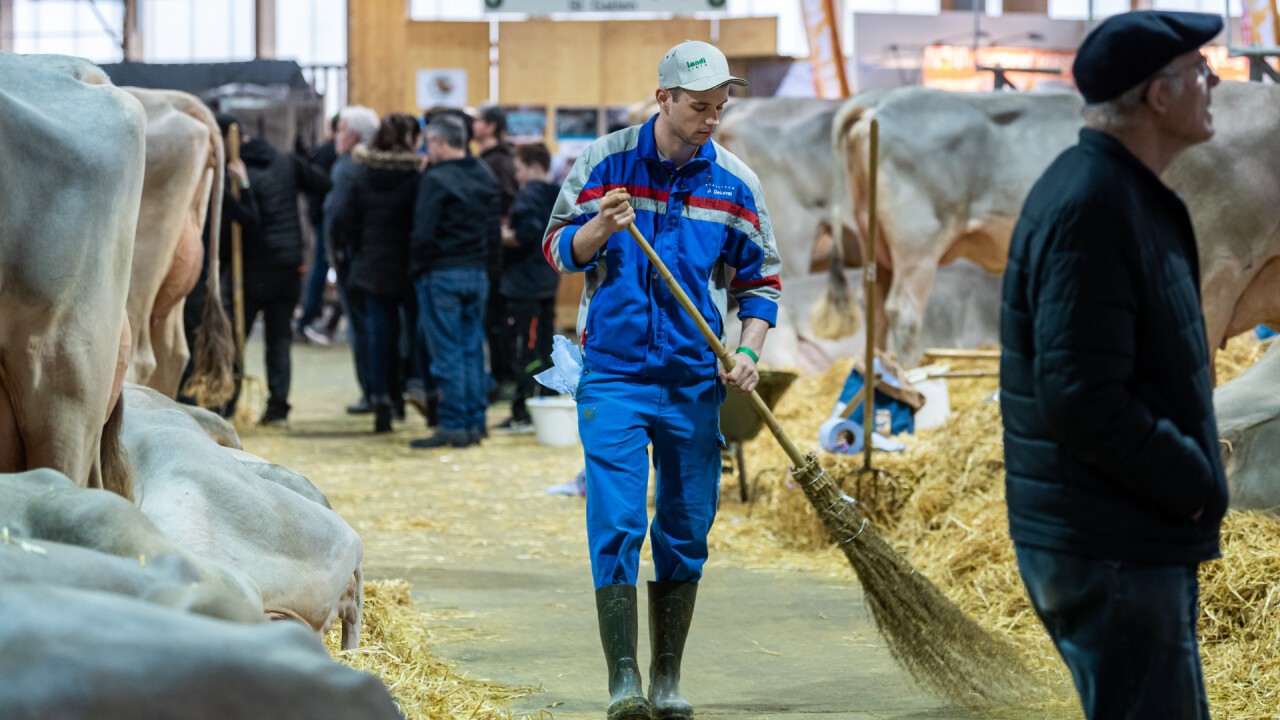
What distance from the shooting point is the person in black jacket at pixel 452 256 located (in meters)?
10.4

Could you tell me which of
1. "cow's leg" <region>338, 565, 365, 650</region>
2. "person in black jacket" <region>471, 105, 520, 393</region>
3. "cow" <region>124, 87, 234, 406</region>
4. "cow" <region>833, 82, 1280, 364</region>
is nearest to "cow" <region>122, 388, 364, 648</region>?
"cow's leg" <region>338, 565, 365, 650</region>

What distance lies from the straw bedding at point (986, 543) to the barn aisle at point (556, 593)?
1.00 ft

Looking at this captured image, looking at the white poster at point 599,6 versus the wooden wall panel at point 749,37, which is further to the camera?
the wooden wall panel at point 749,37

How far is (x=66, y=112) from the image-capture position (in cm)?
350

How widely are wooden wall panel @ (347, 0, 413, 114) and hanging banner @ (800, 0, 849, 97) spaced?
232 inches

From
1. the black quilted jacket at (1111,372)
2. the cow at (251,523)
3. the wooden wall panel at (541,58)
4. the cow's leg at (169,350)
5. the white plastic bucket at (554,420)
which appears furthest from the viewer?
the wooden wall panel at (541,58)

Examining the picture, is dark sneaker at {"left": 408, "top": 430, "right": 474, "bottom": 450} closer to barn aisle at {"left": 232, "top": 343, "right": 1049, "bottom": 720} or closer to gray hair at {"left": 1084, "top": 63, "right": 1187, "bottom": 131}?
barn aisle at {"left": 232, "top": 343, "right": 1049, "bottom": 720}

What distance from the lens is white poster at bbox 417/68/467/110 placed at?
18.8 meters

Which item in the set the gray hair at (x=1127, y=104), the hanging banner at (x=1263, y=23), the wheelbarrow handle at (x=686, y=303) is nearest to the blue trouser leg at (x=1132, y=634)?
the gray hair at (x=1127, y=104)

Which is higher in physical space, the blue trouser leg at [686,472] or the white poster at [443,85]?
the white poster at [443,85]

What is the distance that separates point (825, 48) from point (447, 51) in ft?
19.0

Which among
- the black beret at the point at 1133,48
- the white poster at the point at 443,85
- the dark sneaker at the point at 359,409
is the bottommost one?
the dark sneaker at the point at 359,409

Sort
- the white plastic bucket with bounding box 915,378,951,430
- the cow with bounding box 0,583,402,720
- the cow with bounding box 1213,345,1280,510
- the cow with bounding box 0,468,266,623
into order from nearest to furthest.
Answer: the cow with bounding box 0,583,402,720, the cow with bounding box 0,468,266,623, the cow with bounding box 1213,345,1280,510, the white plastic bucket with bounding box 915,378,951,430

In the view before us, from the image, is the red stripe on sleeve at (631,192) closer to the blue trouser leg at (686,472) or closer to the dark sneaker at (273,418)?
the blue trouser leg at (686,472)
